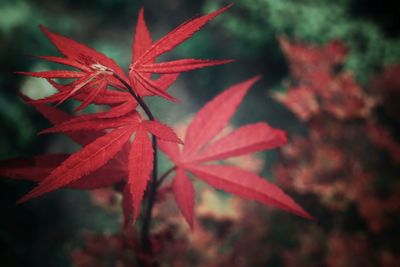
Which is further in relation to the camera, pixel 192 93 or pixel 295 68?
pixel 192 93

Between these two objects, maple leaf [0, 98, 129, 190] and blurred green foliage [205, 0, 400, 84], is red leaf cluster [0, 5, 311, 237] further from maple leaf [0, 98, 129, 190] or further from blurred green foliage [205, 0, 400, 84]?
blurred green foliage [205, 0, 400, 84]

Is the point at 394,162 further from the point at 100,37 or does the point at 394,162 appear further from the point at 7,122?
the point at 100,37

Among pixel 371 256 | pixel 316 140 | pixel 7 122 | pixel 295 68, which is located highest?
pixel 7 122

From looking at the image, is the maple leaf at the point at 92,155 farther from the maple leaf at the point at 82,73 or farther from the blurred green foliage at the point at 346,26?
the blurred green foliage at the point at 346,26

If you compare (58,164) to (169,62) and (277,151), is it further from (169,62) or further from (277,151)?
(277,151)

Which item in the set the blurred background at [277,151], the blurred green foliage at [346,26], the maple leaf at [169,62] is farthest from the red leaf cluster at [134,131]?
the blurred green foliage at [346,26]

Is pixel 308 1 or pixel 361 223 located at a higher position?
pixel 308 1

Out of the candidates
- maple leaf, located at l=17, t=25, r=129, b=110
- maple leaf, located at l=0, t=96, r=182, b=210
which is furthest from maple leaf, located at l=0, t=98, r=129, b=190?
maple leaf, located at l=17, t=25, r=129, b=110

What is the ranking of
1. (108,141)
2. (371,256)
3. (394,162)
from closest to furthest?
(108,141) < (371,256) < (394,162)

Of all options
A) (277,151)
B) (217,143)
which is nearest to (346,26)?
(277,151)

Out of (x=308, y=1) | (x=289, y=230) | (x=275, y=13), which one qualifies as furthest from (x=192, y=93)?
(x=289, y=230)
